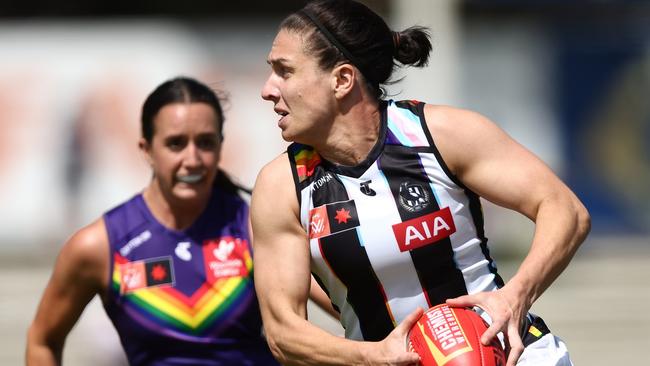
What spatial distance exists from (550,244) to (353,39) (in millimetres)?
920

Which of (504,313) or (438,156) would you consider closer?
(504,313)

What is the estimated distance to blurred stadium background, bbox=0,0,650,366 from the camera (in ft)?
53.6

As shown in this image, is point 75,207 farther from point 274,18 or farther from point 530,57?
point 530,57

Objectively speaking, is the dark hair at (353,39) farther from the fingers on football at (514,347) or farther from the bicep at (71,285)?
the bicep at (71,285)

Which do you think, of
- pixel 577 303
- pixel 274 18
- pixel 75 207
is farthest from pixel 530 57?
pixel 75 207

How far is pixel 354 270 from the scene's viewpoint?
3973 mm

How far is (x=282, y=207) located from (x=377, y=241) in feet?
1.10

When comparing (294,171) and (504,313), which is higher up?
(294,171)

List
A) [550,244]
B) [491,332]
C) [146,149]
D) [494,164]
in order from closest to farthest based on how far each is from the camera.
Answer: [491,332] → [550,244] → [494,164] → [146,149]

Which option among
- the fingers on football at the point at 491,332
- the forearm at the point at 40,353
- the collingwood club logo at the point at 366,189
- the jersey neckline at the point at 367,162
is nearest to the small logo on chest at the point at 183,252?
the forearm at the point at 40,353

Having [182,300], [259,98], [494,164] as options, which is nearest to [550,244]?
[494,164]

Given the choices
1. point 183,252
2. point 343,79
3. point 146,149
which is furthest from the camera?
point 146,149

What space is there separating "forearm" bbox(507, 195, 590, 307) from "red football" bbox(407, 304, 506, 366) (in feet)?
0.62

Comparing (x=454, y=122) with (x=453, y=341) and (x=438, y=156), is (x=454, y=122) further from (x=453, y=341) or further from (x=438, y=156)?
(x=453, y=341)
